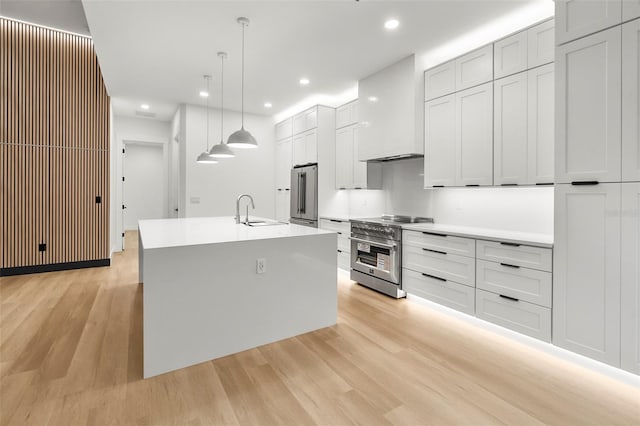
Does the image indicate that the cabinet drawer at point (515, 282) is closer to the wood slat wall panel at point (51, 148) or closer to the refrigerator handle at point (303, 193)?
the refrigerator handle at point (303, 193)

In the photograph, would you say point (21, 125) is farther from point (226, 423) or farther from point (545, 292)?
point (545, 292)

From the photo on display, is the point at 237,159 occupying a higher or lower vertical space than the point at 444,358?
higher

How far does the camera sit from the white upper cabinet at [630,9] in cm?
198

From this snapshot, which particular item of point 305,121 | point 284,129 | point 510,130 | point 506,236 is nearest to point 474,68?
point 510,130

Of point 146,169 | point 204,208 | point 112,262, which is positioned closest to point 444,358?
point 204,208

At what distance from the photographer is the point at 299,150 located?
18.9 feet

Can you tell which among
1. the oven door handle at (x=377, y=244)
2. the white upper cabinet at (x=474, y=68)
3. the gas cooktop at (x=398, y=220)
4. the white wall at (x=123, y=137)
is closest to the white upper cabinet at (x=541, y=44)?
the white upper cabinet at (x=474, y=68)

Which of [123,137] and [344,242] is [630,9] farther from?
[123,137]

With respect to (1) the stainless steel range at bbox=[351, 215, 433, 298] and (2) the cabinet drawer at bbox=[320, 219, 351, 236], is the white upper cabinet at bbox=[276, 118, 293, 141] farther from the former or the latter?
(1) the stainless steel range at bbox=[351, 215, 433, 298]

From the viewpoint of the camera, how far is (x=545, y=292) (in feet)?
7.97

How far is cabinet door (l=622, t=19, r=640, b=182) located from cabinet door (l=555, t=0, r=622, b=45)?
12 cm

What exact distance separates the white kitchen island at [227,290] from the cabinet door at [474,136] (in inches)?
61.1

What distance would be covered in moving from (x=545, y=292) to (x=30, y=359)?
3.86 meters

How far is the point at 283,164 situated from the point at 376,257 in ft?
10.6
